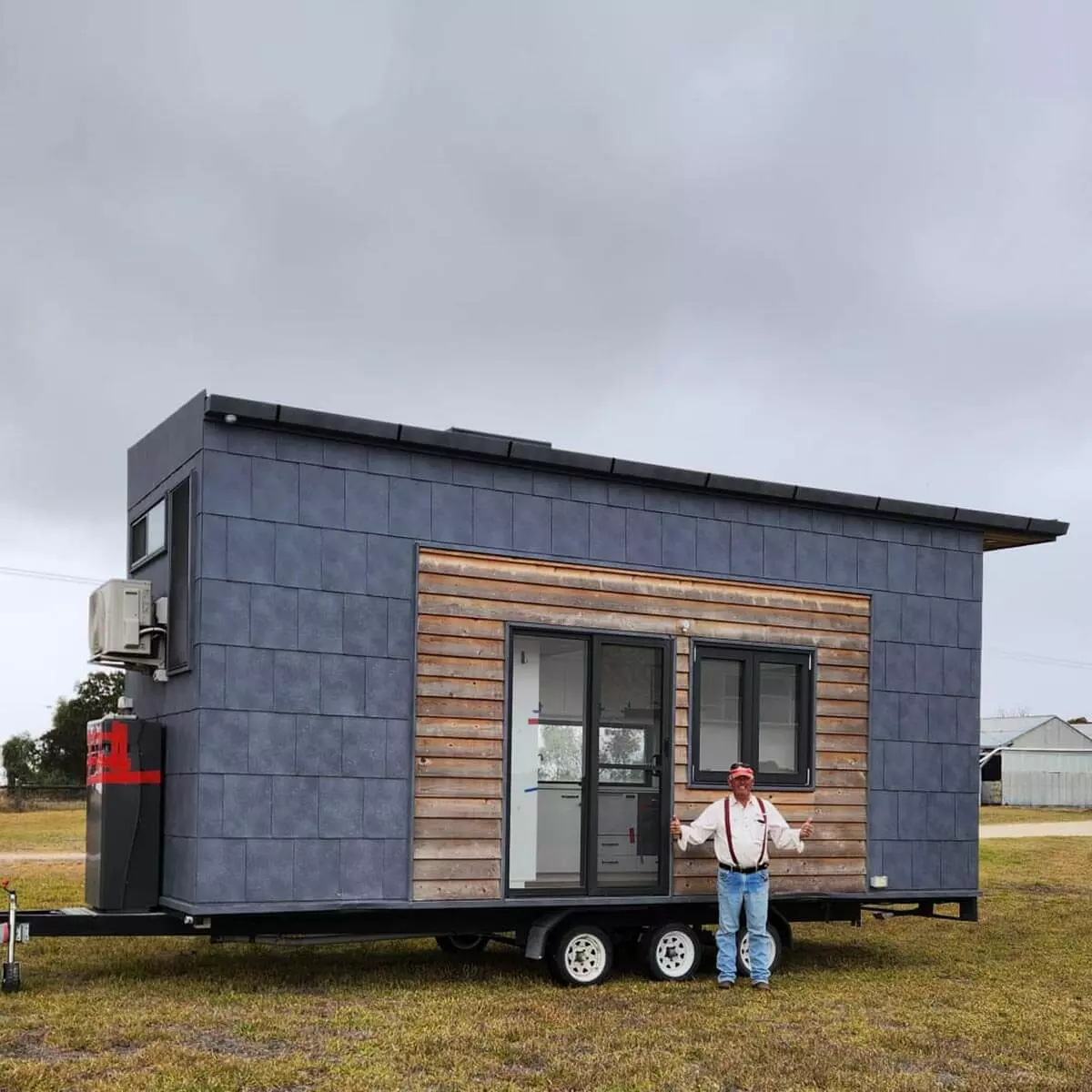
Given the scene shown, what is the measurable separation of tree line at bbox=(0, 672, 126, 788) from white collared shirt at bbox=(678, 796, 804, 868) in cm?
4044

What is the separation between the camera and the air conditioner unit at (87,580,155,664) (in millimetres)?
9211

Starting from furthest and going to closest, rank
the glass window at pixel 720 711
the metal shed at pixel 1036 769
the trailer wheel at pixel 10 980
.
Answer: the metal shed at pixel 1036 769
the glass window at pixel 720 711
the trailer wheel at pixel 10 980

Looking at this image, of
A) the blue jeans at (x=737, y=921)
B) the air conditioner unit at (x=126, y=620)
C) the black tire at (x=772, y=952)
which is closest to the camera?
the air conditioner unit at (x=126, y=620)

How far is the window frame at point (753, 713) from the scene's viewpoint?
403 inches

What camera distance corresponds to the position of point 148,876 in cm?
898

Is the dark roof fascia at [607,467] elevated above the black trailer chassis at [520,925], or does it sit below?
above

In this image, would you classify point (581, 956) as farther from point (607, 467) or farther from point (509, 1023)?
point (607, 467)

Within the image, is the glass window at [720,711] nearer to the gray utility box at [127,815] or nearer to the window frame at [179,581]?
the window frame at [179,581]

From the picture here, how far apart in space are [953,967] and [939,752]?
61.7 inches

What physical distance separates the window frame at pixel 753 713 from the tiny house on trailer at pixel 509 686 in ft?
0.07

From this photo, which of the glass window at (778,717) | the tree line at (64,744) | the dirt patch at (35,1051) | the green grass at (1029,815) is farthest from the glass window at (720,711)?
the tree line at (64,744)

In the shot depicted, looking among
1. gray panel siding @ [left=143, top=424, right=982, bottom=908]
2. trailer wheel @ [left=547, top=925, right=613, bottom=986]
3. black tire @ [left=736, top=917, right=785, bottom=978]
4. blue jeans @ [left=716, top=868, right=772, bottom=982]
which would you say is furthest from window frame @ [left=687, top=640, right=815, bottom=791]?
trailer wheel @ [left=547, top=925, right=613, bottom=986]

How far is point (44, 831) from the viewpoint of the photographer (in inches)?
1029

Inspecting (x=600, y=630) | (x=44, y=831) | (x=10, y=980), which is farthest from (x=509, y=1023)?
(x=44, y=831)
